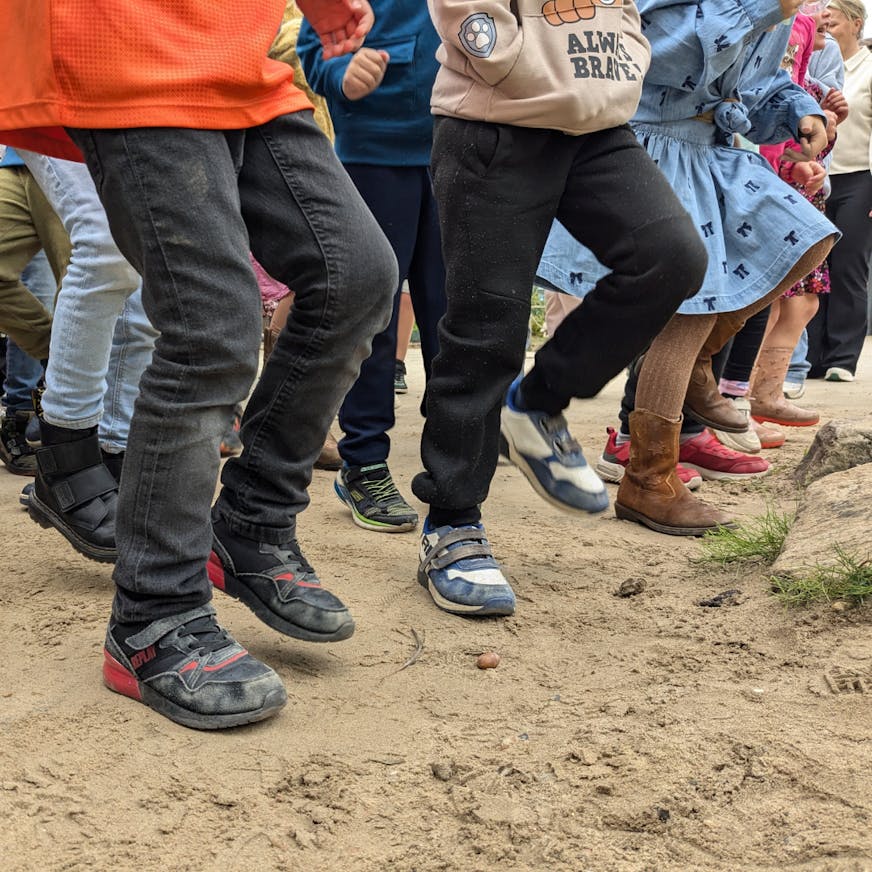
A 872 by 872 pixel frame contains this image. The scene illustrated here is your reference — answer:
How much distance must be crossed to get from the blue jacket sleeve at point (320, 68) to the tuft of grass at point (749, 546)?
60.5 inches

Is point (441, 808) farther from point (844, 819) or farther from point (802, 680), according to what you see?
point (802, 680)

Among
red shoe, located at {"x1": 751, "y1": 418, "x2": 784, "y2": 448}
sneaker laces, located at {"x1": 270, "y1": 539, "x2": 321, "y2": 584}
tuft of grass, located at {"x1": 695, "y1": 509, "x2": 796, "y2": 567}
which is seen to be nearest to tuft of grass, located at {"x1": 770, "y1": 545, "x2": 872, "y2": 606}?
tuft of grass, located at {"x1": 695, "y1": 509, "x2": 796, "y2": 567}

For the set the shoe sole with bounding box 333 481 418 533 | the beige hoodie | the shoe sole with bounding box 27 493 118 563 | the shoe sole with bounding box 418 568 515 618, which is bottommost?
the shoe sole with bounding box 333 481 418 533

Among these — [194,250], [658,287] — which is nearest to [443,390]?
[658,287]

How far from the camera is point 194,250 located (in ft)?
5.46

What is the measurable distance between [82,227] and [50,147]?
0.65 meters

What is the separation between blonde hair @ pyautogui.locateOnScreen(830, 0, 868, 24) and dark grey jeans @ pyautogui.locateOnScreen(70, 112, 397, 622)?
18.8ft

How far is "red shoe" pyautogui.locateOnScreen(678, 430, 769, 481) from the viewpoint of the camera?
3855 millimetres

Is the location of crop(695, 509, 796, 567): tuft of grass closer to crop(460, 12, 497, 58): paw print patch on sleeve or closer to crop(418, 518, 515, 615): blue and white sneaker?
crop(418, 518, 515, 615): blue and white sneaker

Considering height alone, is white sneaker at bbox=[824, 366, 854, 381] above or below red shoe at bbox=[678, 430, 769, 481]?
below

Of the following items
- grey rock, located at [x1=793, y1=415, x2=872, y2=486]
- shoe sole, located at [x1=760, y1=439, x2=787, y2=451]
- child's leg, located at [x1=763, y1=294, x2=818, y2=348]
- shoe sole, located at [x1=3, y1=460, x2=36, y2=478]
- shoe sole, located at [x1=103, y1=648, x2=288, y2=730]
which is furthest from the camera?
child's leg, located at [x1=763, y1=294, x2=818, y2=348]

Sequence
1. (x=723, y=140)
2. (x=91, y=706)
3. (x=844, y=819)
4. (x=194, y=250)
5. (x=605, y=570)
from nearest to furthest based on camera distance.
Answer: (x=844, y=819) → (x=194, y=250) → (x=91, y=706) → (x=605, y=570) → (x=723, y=140)

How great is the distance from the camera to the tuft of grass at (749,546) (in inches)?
104

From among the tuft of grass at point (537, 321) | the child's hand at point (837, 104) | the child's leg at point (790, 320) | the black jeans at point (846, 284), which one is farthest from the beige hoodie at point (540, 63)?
the tuft of grass at point (537, 321)
